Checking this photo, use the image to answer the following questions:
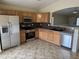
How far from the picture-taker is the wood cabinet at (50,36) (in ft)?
14.8

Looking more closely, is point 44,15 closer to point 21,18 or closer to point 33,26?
point 33,26

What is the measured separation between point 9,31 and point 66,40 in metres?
3.15

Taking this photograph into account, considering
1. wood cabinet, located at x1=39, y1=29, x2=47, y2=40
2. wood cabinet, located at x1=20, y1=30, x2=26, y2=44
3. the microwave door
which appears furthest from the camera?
wood cabinet, located at x1=39, y1=29, x2=47, y2=40

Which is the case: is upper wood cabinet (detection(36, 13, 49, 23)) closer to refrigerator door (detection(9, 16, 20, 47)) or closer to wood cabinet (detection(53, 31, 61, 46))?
wood cabinet (detection(53, 31, 61, 46))

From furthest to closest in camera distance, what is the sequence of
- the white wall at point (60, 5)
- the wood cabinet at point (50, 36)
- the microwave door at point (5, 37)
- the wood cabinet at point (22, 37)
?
1. the wood cabinet at point (22, 37)
2. the wood cabinet at point (50, 36)
3. the white wall at point (60, 5)
4. the microwave door at point (5, 37)

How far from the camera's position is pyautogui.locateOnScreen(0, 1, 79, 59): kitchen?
3.77 metres

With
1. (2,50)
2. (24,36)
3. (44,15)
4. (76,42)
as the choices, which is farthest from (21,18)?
(76,42)

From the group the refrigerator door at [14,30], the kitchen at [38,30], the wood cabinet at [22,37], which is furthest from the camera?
the wood cabinet at [22,37]

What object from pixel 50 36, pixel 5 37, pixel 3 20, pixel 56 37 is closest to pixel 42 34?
pixel 50 36

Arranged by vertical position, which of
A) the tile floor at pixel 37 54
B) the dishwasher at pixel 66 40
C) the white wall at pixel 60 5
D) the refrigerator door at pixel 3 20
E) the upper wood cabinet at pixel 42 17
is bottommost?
the tile floor at pixel 37 54

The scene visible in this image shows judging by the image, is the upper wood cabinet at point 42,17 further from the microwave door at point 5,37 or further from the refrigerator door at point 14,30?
the microwave door at point 5,37

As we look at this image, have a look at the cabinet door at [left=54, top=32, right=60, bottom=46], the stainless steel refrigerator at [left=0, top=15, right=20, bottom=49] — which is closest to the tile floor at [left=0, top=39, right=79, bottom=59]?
the stainless steel refrigerator at [left=0, top=15, right=20, bottom=49]

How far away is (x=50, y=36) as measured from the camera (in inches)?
194

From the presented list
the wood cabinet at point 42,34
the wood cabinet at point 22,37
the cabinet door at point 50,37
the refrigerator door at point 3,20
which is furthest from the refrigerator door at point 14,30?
the cabinet door at point 50,37
